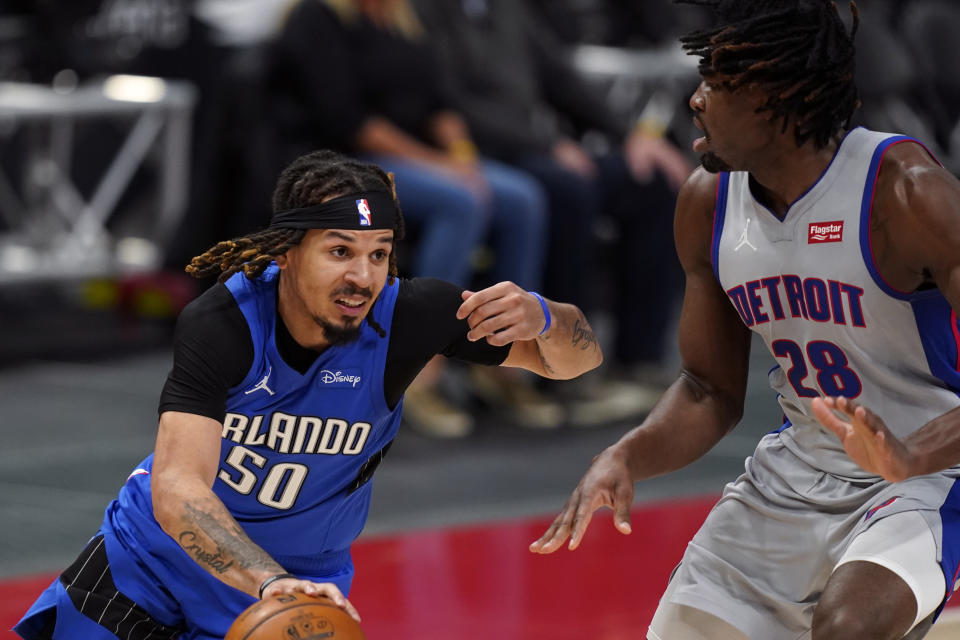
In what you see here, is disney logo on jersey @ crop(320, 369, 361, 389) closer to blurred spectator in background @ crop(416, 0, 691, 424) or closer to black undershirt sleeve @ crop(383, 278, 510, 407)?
black undershirt sleeve @ crop(383, 278, 510, 407)

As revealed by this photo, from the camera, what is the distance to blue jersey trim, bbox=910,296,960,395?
283 centimetres

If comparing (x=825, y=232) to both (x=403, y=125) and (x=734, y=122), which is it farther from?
(x=403, y=125)

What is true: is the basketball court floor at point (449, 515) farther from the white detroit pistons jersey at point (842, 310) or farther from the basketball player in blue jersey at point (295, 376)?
the white detroit pistons jersey at point (842, 310)

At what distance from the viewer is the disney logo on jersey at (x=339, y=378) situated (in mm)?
3080

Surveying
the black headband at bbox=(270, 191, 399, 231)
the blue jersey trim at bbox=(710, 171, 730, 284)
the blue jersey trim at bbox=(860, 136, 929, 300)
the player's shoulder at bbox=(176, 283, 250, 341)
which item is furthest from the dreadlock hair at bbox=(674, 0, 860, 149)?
the player's shoulder at bbox=(176, 283, 250, 341)

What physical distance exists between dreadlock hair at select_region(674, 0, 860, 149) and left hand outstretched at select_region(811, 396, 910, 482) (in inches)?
24.5

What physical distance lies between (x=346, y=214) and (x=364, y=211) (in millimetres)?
39

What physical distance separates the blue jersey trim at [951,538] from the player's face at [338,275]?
3.91 ft

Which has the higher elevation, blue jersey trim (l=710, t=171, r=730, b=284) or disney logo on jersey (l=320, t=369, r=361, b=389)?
blue jersey trim (l=710, t=171, r=730, b=284)

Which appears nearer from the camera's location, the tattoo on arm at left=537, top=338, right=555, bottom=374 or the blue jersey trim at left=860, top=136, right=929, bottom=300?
the blue jersey trim at left=860, top=136, right=929, bottom=300

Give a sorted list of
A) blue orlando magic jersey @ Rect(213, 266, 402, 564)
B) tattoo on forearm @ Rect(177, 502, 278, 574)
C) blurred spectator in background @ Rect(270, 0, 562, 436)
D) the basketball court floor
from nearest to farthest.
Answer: tattoo on forearm @ Rect(177, 502, 278, 574), blue orlando magic jersey @ Rect(213, 266, 402, 564), the basketball court floor, blurred spectator in background @ Rect(270, 0, 562, 436)

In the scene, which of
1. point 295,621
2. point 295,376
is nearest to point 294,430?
point 295,376

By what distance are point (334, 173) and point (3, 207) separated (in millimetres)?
6284

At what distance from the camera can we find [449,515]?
547 cm
